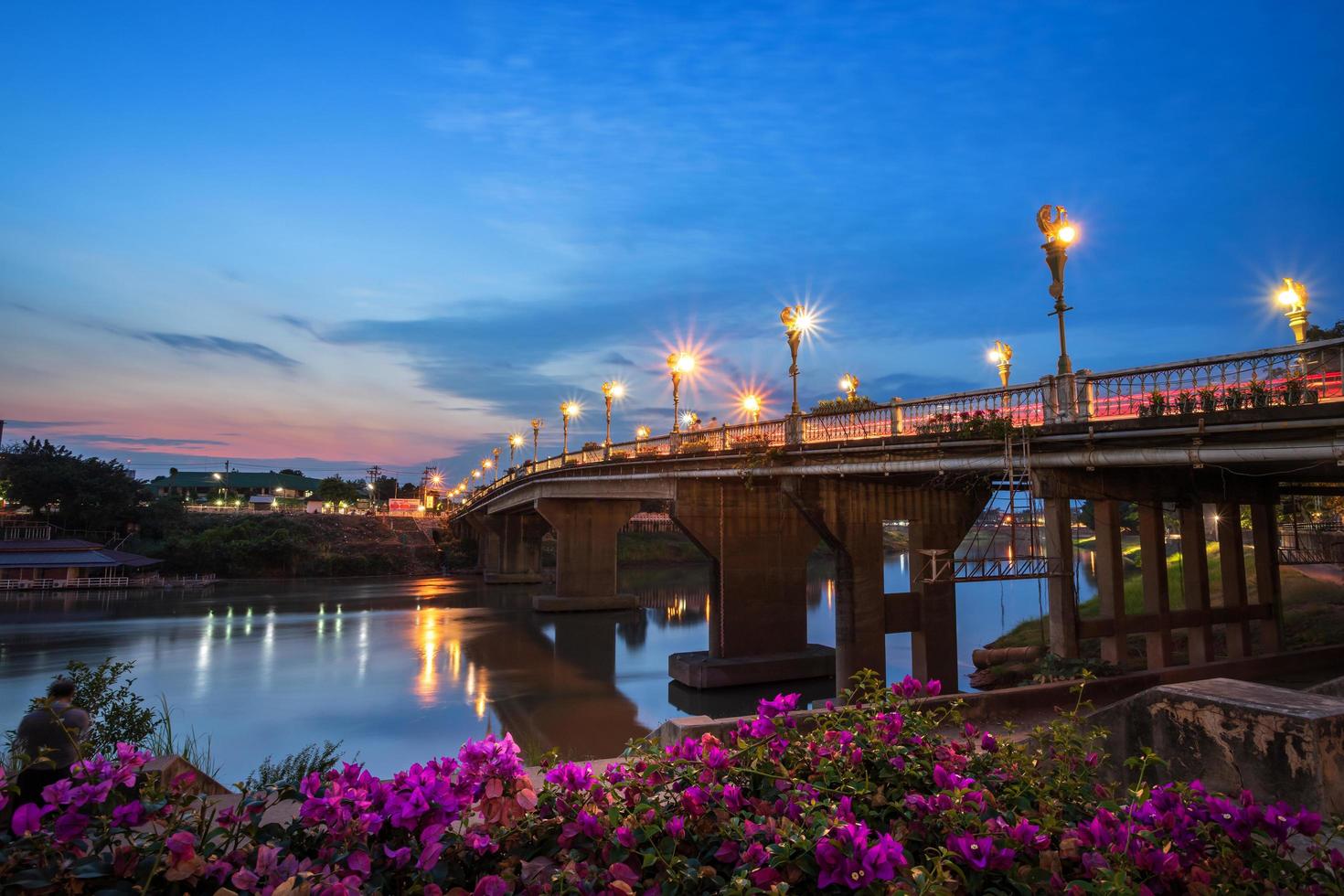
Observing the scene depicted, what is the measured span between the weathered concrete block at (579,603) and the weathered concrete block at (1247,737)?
4395 cm

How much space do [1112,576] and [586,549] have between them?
38.4 m

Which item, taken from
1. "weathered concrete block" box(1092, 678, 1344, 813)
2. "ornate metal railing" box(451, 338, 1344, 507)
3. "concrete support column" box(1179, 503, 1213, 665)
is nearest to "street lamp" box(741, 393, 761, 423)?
"ornate metal railing" box(451, 338, 1344, 507)

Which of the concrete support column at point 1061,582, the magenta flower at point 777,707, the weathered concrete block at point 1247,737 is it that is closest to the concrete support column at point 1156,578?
the concrete support column at point 1061,582

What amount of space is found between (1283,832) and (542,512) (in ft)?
156

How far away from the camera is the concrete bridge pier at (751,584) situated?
86.8 feet

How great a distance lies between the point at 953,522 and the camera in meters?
22.4

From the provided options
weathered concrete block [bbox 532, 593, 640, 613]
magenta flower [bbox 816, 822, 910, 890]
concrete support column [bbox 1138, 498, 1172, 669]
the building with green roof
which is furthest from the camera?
the building with green roof

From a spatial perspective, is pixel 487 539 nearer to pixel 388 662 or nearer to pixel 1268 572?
pixel 388 662

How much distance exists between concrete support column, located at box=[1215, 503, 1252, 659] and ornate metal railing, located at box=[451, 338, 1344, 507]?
698 cm

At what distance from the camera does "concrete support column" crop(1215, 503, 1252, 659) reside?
18.1 m

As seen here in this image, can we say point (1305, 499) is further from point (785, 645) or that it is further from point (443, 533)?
point (443, 533)

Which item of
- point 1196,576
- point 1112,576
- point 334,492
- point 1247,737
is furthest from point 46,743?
point 334,492

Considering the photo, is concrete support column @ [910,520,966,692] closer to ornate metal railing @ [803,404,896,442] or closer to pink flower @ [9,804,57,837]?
ornate metal railing @ [803,404,896,442]

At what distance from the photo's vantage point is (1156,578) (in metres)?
15.9
